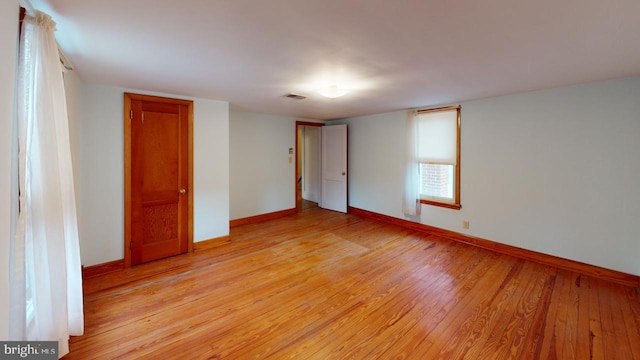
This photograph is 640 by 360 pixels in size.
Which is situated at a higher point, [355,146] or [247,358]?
[355,146]

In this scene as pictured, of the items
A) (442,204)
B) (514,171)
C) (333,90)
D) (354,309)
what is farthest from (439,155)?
(354,309)

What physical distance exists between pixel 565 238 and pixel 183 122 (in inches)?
206

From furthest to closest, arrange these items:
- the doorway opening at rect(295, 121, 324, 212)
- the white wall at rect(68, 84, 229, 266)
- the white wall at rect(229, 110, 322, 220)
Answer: the doorway opening at rect(295, 121, 324, 212)
the white wall at rect(229, 110, 322, 220)
the white wall at rect(68, 84, 229, 266)

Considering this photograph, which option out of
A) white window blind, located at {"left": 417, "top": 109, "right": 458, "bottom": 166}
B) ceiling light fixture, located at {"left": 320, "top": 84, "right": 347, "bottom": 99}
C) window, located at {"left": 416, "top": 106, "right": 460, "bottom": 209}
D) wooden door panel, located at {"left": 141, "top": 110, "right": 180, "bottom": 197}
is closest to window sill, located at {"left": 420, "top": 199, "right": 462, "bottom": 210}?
window, located at {"left": 416, "top": 106, "right": 460, "bottom": 209}

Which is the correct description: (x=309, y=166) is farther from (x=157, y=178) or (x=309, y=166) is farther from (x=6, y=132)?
(x=6, y=132)

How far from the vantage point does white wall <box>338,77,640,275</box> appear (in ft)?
9.31

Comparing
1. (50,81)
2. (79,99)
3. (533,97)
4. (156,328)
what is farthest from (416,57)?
(79,99)

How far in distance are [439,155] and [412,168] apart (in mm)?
493

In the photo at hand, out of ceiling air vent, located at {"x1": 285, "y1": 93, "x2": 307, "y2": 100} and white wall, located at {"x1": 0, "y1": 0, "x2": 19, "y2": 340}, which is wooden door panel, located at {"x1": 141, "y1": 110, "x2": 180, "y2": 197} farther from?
white wall, located at {"x1": 0, "y1": 0, "x2": 19, "y2": 340}

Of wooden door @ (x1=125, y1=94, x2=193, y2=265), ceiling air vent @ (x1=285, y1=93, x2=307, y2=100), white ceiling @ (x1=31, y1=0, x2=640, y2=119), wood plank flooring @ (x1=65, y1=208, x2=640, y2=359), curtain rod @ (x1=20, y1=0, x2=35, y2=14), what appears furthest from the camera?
ceiling air vent @ (x1=285, y1=93, x2=307, y2=100)

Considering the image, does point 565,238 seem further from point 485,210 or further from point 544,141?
point 544,141

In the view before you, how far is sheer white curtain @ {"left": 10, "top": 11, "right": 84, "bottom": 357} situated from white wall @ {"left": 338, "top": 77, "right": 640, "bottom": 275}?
15.2 ft

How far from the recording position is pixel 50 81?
153 centimetres

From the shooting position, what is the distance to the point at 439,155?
441 centimetres
